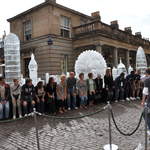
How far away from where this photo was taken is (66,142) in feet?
16.1

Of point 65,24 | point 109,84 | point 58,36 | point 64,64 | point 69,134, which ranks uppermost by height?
point 65,24

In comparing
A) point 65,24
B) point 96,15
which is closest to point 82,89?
point 65,24

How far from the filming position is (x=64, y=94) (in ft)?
27.7

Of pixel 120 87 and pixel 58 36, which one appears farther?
pixel 58 36

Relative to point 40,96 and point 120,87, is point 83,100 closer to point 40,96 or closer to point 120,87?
point 40,96

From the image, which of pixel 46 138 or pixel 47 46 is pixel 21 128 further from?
pixel 47 46

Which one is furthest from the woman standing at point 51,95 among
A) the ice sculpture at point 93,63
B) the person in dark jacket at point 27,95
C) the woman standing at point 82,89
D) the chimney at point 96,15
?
the chimney at point 96,15

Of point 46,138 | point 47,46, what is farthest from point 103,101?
point 47,46

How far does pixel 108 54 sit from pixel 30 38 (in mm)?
9072

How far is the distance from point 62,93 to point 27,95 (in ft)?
4.99

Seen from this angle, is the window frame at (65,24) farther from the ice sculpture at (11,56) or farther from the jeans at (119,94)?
the jeans at (119,94)

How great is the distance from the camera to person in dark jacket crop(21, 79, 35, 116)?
759cm

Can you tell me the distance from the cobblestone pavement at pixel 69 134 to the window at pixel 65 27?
13746mm

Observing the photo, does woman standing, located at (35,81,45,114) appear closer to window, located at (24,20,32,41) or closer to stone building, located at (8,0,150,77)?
stone building, located at (8,0,150,77)
